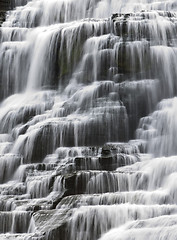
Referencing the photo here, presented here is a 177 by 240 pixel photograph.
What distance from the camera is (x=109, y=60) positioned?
24812mm

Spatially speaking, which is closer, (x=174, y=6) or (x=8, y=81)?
(x=8, y=81)

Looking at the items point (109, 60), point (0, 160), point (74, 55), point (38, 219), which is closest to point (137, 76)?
point (109, 60)

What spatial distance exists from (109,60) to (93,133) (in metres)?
4.97

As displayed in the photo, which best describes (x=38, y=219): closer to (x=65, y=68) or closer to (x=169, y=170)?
(x=169, y=170)

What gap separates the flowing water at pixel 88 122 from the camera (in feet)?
44.8

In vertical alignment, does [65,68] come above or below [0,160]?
above

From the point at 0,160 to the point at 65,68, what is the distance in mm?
8069

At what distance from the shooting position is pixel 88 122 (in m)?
21.4

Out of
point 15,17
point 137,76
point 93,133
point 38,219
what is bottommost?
point 38,219

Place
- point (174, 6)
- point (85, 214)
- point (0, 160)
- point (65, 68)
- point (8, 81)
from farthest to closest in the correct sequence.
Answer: point (174, 6) < point (8, 81) < point (65, 68) < point (0, 160) < point (85, 214)

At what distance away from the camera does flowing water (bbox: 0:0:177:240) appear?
1366 cm

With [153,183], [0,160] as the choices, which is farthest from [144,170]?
[0,160]

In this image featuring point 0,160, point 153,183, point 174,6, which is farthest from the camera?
point 174,6

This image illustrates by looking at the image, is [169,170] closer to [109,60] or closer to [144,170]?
[144,170]
